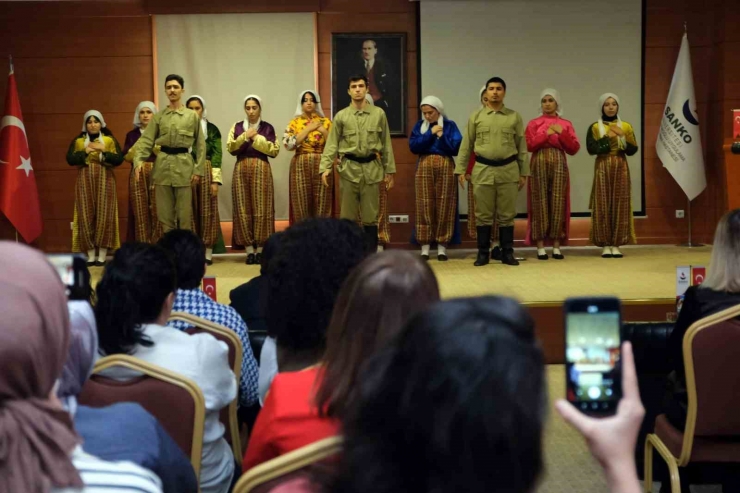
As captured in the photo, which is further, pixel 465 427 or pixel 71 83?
pixel 71 83

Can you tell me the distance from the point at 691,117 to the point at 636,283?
2.94 metres

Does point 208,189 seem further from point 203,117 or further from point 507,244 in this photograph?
point 507,244

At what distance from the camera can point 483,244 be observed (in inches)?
261

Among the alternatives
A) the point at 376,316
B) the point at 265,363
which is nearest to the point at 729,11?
the point at 265,363

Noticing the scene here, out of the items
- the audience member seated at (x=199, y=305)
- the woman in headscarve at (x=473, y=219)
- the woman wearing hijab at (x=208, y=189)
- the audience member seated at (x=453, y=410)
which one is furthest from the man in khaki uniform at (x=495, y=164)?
the audience member seated at (x=453, y=410)

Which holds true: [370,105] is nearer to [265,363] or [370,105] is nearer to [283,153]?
[283,153]

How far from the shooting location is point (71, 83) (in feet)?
25.5

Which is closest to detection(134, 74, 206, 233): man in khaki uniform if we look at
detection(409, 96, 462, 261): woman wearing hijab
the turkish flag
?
the turkish flag

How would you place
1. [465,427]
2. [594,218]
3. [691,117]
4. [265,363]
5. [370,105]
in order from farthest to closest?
[691,117] → [594,218] → [370,105] → [265,363] → [465,427]

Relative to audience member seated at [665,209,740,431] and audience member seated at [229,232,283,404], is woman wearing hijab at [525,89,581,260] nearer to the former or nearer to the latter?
audience member seated at [229,232,283,404]

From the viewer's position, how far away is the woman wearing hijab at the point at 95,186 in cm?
702

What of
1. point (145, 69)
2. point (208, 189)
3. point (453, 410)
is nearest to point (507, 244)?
point (208, 189)

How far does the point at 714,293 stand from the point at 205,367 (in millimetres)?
1296

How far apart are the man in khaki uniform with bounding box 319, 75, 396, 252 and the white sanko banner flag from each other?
2.70 meters
